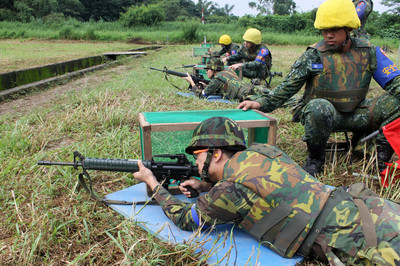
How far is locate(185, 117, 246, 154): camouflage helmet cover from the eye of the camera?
2.22m

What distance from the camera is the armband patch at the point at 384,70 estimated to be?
3.20m

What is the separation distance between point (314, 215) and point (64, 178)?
207 centimetres

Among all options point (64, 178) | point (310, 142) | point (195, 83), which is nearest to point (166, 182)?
point (64, 178)

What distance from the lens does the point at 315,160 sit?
3.35 meters

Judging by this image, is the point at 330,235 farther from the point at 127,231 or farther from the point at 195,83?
the point at 195,83

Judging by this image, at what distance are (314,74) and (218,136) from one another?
1.59 meters

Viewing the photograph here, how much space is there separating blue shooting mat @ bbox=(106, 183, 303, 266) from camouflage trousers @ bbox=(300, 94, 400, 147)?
1.27 m

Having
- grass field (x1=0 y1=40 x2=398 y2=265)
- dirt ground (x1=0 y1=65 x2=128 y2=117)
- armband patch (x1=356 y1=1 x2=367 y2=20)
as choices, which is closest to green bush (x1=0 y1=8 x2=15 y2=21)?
dirt ground (x1=0 y1=65 x2=128 y2=117)

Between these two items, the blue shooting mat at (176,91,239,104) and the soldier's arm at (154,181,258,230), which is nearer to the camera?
the soldier's arm at (154,181,258,230)

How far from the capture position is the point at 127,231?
2242 millimetres

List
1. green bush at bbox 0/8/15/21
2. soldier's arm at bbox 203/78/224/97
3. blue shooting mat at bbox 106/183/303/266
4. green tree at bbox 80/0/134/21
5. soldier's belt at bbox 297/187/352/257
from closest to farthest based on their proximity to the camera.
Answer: soldier's belt at bbox 297/187/352/257, blue shooting mat at bbox 106/183/303/266, soldier's arm at bbox 203/78/224/97, green bush at bbox 0/8/15/21, green tree at bbox 80/0/134/21

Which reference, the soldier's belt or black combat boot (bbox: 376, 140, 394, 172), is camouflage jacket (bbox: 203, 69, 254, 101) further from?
the soldier's belt

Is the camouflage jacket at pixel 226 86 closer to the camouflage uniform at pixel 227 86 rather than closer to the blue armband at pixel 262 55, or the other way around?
the camouflage uniform at pixel 227 86

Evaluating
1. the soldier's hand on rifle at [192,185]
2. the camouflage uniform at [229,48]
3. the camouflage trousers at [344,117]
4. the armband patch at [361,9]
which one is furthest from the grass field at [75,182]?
the camouflage uniform at [229,48]
